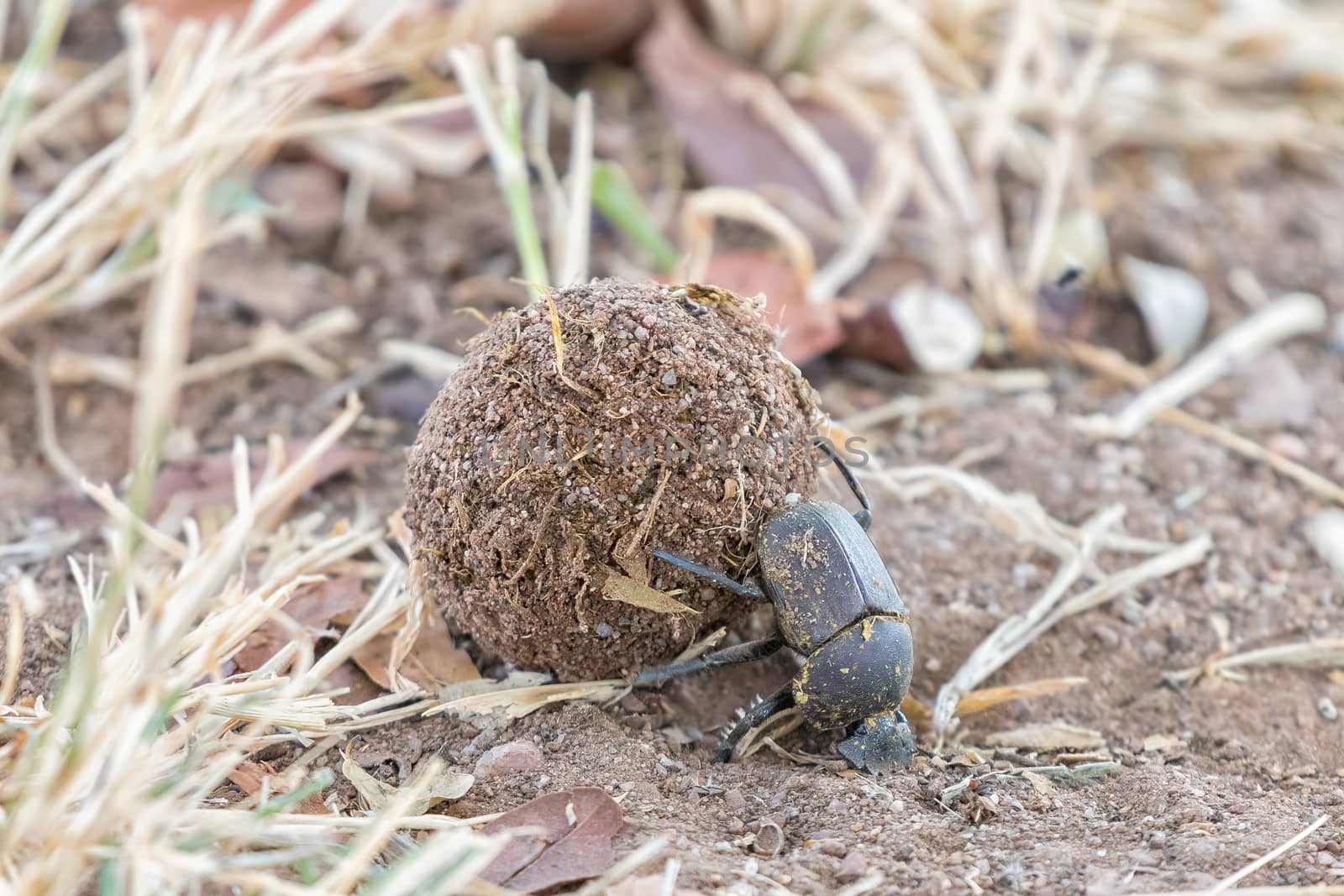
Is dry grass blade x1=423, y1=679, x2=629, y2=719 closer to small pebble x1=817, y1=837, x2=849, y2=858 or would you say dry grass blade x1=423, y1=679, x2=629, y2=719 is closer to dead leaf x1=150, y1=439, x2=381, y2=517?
small pebble x1=817, y1=837, x2=849, y2=858

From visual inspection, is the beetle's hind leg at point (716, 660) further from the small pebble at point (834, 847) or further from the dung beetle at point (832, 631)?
the small pebble at point (834, 847)

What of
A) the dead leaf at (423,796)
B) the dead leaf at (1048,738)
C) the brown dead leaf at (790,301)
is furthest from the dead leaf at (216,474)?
the dead leaf at (1048,738)

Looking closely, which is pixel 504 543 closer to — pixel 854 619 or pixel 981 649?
pixel 854 619

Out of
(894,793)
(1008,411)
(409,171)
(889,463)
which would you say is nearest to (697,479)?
(894,793)

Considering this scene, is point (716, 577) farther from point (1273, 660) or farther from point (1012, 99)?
point (1012, 99)

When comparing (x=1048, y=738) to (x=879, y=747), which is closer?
(x=879, y=747)

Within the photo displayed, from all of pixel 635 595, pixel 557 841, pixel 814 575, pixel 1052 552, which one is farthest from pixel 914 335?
pixel 557 841
